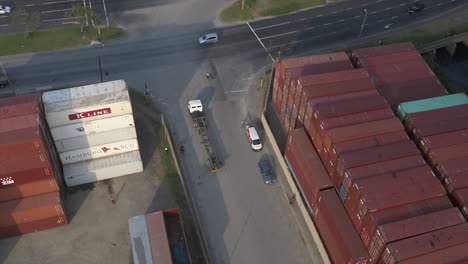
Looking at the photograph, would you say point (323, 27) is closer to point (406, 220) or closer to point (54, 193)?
point (406, 220)

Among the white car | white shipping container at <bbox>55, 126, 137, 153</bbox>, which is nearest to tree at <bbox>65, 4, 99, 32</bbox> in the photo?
the white car

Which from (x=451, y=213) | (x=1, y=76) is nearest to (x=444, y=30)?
(x=451, y=213)

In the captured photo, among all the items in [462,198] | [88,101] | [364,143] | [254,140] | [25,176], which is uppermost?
[88,101]

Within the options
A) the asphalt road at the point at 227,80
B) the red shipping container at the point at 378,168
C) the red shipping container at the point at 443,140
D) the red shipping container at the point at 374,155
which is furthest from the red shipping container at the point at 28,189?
the red shipping container at the point at 443,140

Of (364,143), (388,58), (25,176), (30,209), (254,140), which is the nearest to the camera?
(364,143)

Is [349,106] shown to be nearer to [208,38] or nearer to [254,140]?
[254,140]

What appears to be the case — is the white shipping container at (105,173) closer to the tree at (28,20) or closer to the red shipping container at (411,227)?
the red shipping container at (411,227)

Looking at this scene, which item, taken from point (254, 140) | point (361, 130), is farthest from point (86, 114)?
point (361, 130)
